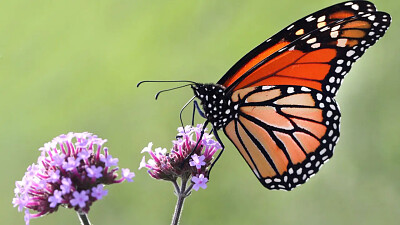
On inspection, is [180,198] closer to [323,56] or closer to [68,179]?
[68,179]

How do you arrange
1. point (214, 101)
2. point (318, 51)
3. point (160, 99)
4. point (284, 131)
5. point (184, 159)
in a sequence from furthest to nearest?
1. point (160, 99)
2. point (284, 131)
3. point (214, 101)
4. point (318, 51)
5. point (184, 159)

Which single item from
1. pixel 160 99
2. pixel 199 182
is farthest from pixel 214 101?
pixel 160 99

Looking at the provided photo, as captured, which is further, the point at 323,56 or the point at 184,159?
the point at 323,56

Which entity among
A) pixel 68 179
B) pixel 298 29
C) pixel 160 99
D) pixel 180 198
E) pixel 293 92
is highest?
pixel 160 99

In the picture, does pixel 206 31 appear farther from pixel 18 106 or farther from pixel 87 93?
pixel 18 106

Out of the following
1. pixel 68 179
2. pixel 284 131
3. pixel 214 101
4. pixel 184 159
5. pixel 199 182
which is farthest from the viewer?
pixel 284 131
